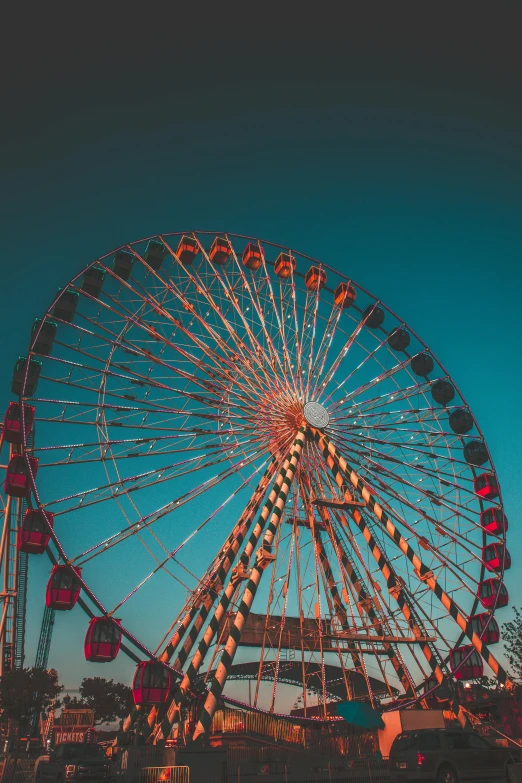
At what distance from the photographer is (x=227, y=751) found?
550 inches

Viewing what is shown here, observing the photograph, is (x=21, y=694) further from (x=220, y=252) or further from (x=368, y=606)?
(x=220, y=252)

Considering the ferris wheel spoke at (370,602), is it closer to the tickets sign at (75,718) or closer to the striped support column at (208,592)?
the striped support column at (208,592)

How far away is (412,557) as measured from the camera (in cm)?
2294

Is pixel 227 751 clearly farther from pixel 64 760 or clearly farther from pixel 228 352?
pixel 228 352

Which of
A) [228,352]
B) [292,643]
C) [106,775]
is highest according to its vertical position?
[228,352]

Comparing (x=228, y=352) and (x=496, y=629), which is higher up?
(x=228, y=352)

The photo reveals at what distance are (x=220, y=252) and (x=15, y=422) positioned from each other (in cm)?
1083

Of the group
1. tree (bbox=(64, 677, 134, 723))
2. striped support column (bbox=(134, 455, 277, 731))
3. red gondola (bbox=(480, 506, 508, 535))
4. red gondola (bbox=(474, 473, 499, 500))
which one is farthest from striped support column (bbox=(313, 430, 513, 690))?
tree (bbox=(64, 677, 134, 723))

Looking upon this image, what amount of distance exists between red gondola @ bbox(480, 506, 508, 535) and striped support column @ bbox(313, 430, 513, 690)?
4.03 metres

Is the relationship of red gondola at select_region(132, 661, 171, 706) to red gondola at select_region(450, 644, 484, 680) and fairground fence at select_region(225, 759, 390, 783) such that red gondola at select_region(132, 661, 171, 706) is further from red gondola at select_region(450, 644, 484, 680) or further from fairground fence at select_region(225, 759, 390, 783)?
red gondola at select_region(450, 644, 484, 680)

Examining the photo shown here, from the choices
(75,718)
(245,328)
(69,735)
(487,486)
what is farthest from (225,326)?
(75,718)

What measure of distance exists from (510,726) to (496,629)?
3.49m

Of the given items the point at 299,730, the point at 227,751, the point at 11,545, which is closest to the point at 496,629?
the point at 299,730

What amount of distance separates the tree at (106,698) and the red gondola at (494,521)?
37.5 metres
